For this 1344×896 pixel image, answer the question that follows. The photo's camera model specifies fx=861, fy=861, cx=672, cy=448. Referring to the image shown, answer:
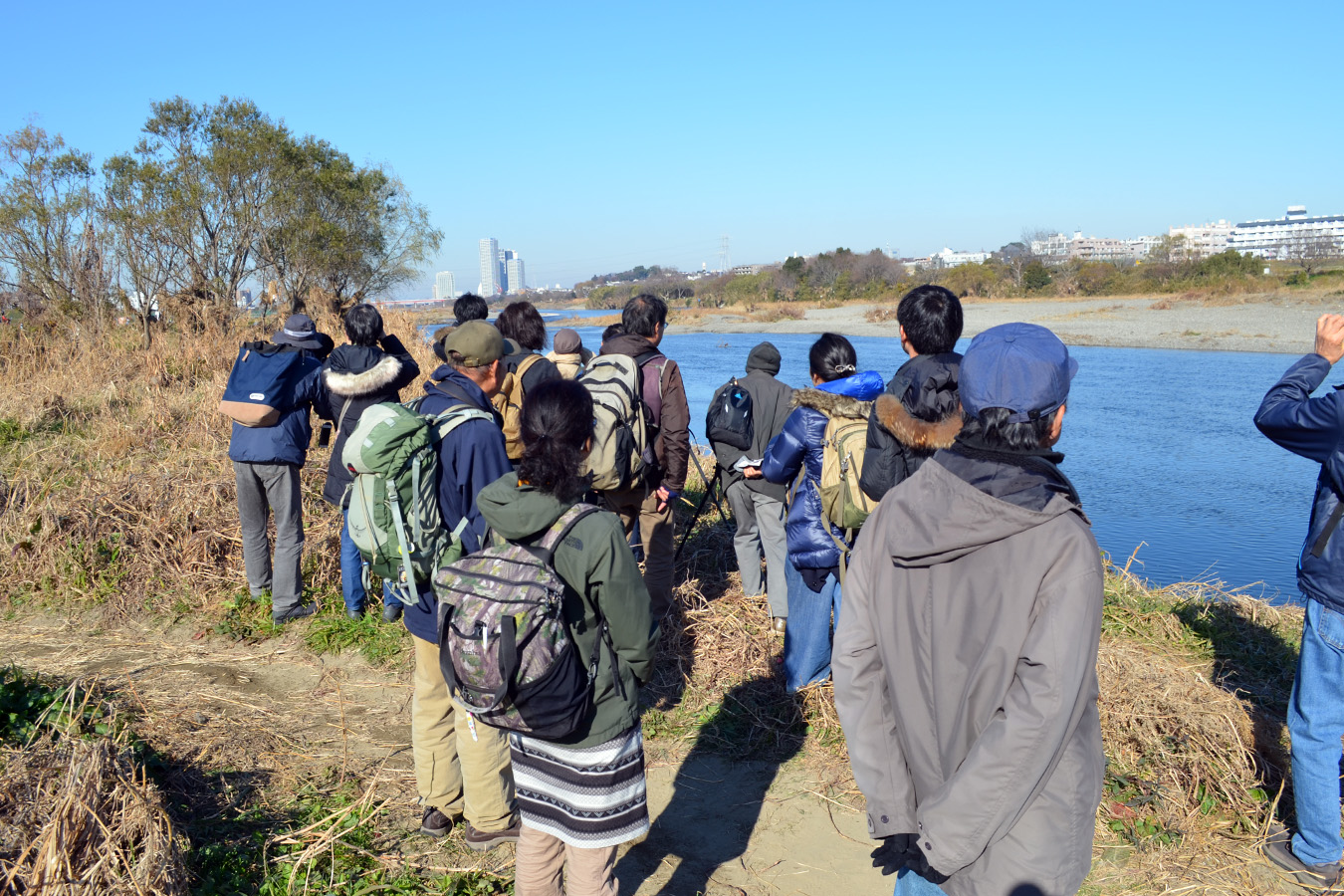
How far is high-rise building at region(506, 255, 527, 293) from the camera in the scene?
147 metres

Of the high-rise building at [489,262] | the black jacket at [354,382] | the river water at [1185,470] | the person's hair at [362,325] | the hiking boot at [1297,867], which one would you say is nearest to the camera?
the hiking boot at [1297,867]

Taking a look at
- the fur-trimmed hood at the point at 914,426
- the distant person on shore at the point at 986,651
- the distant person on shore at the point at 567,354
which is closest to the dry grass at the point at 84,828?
the distant person on shore at the point at 986,651

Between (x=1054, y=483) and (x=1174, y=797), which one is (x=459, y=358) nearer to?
(x=1054, y=483)

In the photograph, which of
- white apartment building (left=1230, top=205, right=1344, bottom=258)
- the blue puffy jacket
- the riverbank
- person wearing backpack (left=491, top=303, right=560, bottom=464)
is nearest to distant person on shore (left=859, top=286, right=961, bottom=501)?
the blue puffy jacket

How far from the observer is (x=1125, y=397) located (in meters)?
17.0

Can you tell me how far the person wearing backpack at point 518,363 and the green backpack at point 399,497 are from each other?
1.24m

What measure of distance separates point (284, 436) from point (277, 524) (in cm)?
56

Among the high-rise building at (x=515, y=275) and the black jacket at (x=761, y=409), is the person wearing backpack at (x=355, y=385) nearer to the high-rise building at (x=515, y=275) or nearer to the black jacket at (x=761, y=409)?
the black jacket at (x=761, y=409)

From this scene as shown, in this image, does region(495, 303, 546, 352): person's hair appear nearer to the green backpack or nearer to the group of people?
the group of people

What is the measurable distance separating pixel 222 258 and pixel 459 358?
1761 centimetres

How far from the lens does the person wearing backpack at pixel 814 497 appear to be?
12.2ft

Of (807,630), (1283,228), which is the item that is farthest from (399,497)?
(1283,228)

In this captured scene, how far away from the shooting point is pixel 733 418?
16.2ft

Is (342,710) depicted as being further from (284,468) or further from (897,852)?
(897,852)
